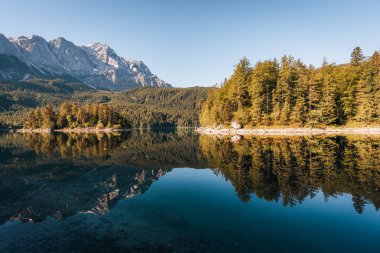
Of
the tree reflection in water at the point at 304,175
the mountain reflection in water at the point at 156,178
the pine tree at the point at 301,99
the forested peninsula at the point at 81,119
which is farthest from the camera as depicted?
the forested peninsula at the point at 81,119

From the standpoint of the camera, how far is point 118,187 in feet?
86.5

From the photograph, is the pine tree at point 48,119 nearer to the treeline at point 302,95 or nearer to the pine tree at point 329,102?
the treeline at point 302,95

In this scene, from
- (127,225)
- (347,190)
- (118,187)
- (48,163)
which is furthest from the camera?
(48,163)

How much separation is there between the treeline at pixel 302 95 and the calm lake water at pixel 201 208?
58618mm

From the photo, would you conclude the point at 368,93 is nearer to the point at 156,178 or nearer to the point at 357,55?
the point at 357,55

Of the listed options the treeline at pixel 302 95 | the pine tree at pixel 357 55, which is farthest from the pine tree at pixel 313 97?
the pine tree at pixel 357 55

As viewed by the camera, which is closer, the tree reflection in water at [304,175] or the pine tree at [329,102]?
the tree reflection in water at [304,175]

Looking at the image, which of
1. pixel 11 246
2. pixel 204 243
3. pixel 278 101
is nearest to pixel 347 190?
pixel 204 243

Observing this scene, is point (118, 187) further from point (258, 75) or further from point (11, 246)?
point (258, 75)

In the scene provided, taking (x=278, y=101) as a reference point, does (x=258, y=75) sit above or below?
above

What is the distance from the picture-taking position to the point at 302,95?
91938 millimetres

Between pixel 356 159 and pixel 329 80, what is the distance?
67.1 m

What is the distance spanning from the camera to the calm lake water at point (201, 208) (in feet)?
44.0

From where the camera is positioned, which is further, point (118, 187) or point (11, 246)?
point (118, 187)
